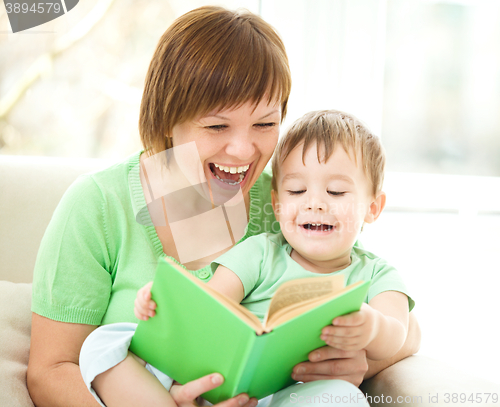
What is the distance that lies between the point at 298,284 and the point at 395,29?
1879mm

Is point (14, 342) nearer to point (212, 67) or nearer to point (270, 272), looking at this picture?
point (270, 272)

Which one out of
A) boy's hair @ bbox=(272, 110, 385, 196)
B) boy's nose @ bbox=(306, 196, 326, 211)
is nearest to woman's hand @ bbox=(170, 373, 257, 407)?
boy's nose @ bbox=(306, 196, 326, 211)

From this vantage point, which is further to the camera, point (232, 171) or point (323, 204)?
point (232, 171)

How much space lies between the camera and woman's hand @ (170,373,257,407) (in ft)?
2.83

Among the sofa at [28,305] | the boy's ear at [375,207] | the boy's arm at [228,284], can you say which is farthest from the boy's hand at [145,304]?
the boy's ear at [375,207]

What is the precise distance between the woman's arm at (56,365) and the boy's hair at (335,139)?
0.70 metres

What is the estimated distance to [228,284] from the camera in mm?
1157

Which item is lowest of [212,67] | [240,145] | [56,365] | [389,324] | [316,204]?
[56,365]

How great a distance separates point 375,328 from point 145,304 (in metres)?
0.46

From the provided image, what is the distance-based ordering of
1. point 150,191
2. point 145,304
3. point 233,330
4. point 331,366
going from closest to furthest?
1. point 233,330
2. point 145,304
3. point 331,366
4. point 150,191

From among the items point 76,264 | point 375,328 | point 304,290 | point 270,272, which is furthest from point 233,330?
point 76,264

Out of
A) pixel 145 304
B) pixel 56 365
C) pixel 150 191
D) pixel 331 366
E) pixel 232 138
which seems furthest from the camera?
pixel 150 191

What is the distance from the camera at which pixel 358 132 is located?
1272mm

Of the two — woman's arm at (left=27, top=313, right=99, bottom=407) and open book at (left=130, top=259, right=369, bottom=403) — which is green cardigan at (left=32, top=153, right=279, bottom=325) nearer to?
woman's arm at (left=27, top=313, right=99, bottom=407)
